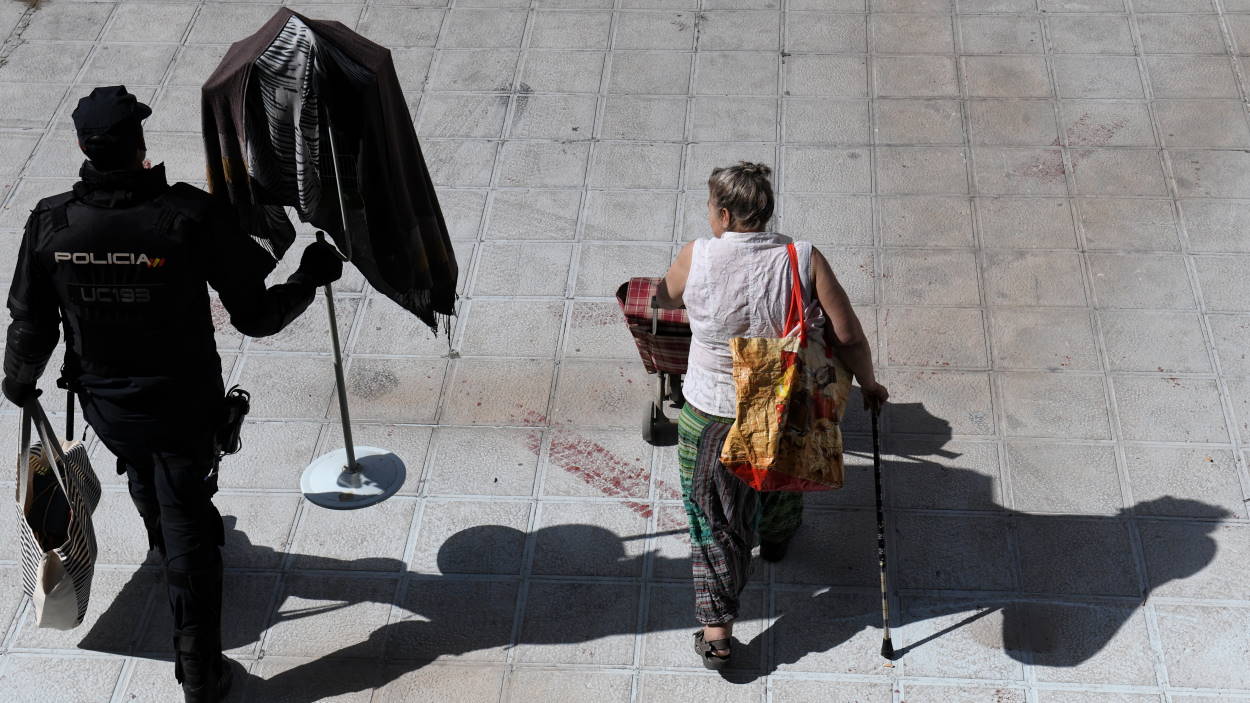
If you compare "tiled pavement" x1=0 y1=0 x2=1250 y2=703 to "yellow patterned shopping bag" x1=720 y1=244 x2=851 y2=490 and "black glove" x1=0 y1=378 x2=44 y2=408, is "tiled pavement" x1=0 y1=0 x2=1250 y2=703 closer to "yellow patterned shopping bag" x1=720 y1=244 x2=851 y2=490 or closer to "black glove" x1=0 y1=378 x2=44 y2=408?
"yellow patterned shopping bag" x1=720 y1=244 x2=851 y2=490

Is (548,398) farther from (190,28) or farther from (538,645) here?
(190,28)

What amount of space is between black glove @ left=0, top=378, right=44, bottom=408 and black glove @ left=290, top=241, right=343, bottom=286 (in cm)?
95

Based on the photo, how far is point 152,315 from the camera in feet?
13.5

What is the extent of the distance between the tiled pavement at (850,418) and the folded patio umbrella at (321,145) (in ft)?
4.09

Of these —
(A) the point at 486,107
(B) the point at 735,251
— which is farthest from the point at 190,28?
(B) the point at 735,251

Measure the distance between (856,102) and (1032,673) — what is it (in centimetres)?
405

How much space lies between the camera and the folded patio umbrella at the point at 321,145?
4.26 metres

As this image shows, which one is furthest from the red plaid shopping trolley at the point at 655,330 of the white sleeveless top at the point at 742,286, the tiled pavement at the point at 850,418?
the white sleeveless top at the point at 742,286

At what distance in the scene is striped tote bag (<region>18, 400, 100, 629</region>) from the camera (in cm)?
443

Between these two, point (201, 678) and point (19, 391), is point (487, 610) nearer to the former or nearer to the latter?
point (201, 678)

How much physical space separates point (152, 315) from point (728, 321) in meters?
1.83

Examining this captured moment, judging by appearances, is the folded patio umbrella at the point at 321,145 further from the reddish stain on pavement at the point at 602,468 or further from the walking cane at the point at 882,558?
the walking cane at the point at 882,558

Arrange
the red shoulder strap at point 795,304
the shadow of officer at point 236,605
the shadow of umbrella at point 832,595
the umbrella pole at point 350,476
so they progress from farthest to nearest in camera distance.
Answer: the umbrella pole at point 350,476
the shadow of officer at point 236,605
the shadow of umbrella at point 832,595
the red shoulder strap at point 795,304

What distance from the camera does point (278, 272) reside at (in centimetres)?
681
